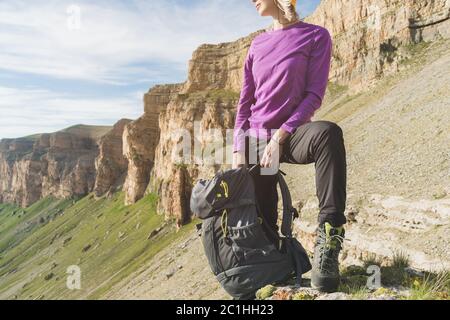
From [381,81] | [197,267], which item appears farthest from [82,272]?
[381,81]

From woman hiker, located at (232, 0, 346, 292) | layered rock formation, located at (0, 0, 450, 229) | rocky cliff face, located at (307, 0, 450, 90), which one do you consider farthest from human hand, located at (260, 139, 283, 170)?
layered rock formation, located at (0, 0, 450, 229)

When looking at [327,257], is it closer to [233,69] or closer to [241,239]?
[241,239]

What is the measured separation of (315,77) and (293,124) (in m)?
0.78

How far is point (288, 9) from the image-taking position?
16.6ft

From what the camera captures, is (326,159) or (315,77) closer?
(326,159)

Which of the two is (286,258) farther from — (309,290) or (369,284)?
(369,284)

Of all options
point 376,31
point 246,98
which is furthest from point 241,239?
point 376,31

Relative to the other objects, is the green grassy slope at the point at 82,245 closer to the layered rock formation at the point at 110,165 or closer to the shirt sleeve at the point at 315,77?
the layered rock formation at the point at 110,165

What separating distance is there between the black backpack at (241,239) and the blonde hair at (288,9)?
2.26 metres

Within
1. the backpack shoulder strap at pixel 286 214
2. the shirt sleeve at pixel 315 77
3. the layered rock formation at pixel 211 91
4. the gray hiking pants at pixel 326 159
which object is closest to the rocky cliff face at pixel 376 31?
the layered rock formation at pixel 211 91

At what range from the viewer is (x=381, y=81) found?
55281 mm

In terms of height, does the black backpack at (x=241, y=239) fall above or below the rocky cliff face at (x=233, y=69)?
below

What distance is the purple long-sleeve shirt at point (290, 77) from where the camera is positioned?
4895mm
